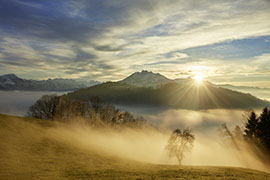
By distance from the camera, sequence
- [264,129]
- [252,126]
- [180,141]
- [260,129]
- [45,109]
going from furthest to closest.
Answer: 1. [45,109]
2. [252,126]
3. [260,129]
4. [264,129]
5. [180,141]

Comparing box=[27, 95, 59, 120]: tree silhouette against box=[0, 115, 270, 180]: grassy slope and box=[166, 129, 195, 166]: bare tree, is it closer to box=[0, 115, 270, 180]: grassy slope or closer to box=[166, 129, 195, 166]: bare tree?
box=[0, 115, 270, 180]: grassy slope

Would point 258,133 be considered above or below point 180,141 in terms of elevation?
above

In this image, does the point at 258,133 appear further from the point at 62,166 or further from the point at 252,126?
the point at 62,166

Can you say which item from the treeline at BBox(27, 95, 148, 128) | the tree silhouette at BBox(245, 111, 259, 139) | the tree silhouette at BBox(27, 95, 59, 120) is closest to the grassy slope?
the tree silhouette at BBox(27, 95, 59, 120)

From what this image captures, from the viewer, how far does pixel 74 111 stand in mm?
99500

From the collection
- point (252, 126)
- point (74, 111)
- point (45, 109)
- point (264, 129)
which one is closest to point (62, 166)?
point (264, 129)

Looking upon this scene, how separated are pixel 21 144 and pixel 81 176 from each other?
2297cm

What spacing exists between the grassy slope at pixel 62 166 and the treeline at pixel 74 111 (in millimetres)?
33024

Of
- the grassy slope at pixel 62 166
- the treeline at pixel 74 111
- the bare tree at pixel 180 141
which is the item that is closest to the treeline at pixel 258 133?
the bare tree at pixel 180 141

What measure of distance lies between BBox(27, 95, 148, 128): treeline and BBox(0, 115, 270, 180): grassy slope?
33024 mm

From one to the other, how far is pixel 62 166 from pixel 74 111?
7125 cm

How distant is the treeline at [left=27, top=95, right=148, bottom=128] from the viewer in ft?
282

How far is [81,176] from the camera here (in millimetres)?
26375

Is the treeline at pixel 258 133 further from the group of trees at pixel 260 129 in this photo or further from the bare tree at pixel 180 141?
the bare tree at pixel 180 141
